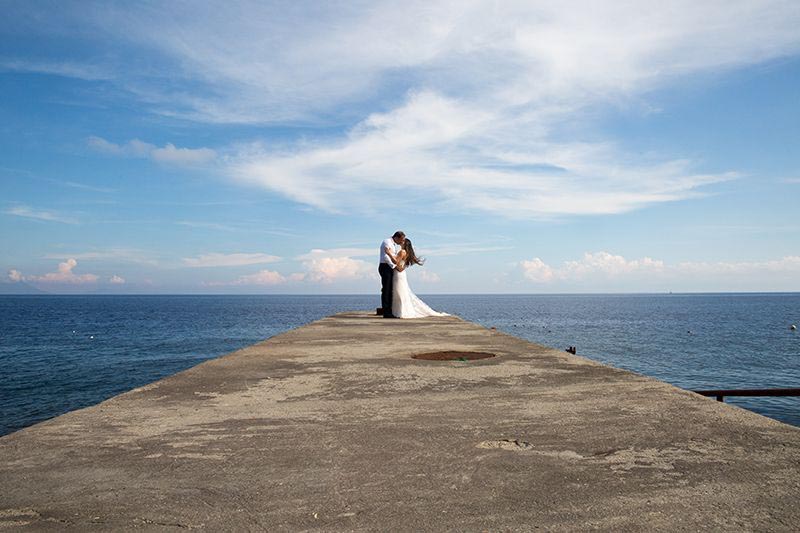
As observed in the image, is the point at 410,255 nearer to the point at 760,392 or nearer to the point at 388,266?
the point at 388,266

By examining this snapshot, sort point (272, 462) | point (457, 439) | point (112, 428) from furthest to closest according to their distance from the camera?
1. point (112, 428)
2. point (457, 439)
3. point (272, 462)

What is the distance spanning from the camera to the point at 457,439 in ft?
10.8

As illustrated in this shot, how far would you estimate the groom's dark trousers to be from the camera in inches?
612

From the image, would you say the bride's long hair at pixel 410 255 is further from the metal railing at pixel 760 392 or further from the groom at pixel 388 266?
the metal railing at pixel 760 392

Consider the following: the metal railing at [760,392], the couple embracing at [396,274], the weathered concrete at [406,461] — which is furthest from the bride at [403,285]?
the weathered concrete at [406,461]

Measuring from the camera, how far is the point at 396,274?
15477 millimetres

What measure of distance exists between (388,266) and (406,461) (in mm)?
12712

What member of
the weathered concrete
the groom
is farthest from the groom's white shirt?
the weathered concrete

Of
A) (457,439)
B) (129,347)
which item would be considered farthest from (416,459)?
(129,347)

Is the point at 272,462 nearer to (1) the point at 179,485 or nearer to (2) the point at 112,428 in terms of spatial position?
(1) the point at 179,485

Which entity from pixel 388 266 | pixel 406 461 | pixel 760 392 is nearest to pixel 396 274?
pixel 388 266

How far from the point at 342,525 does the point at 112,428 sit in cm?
217

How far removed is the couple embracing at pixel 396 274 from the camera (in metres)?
15.3

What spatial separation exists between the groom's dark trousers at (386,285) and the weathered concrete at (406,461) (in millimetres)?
10541
